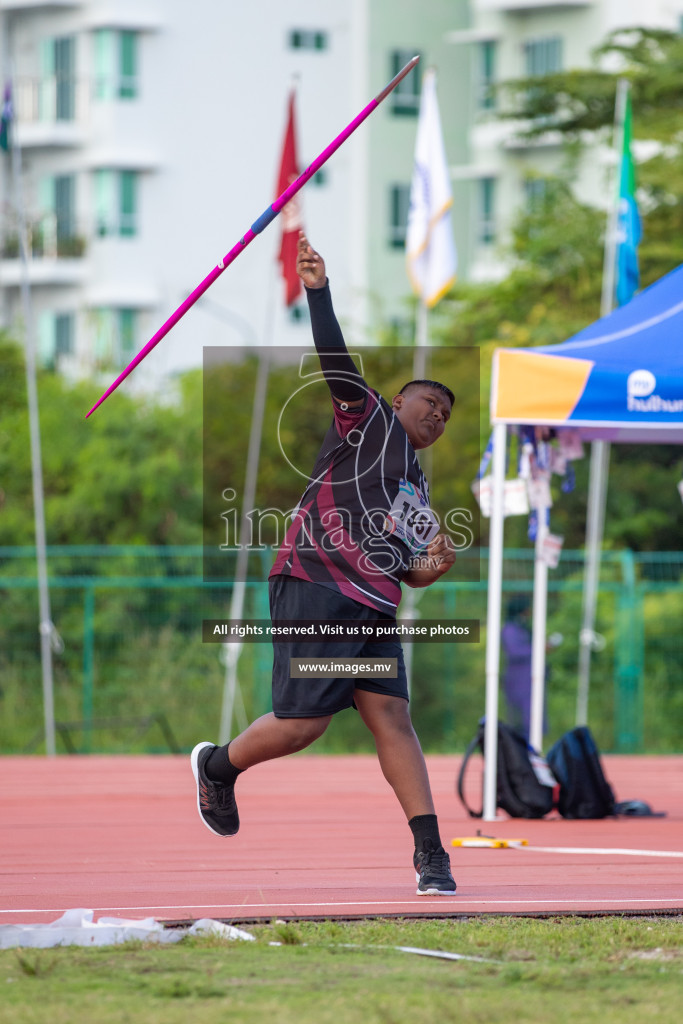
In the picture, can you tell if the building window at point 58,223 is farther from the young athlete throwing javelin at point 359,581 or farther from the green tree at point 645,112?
the young athlete throwing javelin at point 359,581

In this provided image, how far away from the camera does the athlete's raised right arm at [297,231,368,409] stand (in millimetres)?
5074

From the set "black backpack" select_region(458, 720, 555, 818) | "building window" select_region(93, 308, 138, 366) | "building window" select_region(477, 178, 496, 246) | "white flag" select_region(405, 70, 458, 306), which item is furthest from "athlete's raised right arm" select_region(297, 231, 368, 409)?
"building window" select_region(477, 178, 496, 246)

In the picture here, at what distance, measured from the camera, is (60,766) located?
1227 cm

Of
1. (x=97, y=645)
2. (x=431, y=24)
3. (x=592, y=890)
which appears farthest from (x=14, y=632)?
(x=431, y=24)

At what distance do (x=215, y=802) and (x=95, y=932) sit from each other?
125cm

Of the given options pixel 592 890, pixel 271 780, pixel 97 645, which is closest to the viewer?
pixel 592 890

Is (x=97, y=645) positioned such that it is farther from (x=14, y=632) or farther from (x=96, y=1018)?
(x=96, y=1018)

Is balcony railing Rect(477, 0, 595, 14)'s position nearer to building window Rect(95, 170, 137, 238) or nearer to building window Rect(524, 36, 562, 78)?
building window Rect(524, 36, 562, 78)

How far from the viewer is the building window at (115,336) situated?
25.0 metres

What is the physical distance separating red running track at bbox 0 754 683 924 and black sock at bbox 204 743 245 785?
0.38m

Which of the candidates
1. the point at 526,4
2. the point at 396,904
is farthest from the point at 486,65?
the point at 396,904

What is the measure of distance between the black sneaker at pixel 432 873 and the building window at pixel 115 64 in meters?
33.2

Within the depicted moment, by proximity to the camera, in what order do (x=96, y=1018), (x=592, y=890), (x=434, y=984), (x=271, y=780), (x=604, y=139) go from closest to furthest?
(x=96, y=1018), (x=434, y=984), (x=592, y=890), (x=271, y=780), (x=604, y=139)

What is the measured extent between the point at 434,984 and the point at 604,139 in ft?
78.4
